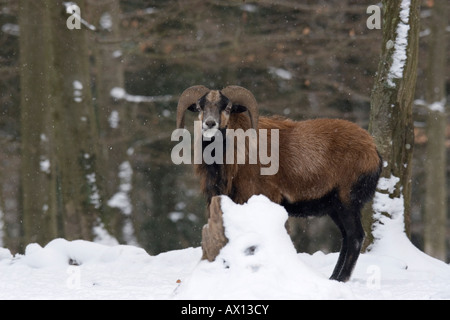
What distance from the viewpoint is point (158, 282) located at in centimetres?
917

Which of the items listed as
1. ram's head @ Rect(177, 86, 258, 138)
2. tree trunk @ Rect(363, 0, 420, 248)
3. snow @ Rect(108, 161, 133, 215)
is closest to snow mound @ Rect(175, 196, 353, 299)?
ram's head @ Rect(177, 86, 258, 138)

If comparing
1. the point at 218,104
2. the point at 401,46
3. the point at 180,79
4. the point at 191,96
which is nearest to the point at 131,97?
the point at 180,79

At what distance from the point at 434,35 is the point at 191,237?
926 centimetres

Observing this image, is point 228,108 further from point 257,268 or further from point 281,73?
point 281,73

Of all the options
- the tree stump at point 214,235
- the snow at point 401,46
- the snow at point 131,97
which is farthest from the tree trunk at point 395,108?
the snow at point 131,97

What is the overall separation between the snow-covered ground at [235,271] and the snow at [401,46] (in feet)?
7.81

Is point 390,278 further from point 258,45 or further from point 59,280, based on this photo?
point 258,45

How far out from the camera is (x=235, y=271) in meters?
7.04

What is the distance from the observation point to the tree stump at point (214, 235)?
7.52 meters

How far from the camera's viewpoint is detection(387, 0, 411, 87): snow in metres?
11.3

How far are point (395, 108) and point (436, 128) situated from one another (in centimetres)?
795

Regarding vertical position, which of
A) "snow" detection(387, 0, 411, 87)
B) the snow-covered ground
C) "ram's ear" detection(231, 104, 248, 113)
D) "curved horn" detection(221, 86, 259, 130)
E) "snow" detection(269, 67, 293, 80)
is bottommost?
the snow-covered ground

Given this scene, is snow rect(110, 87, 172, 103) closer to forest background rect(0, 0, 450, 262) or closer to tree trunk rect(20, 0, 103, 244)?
forest background rect(0, 0, 450, 262)

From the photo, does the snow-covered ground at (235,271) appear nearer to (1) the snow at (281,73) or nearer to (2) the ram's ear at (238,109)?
(2) the ram's ear at (238,109)
